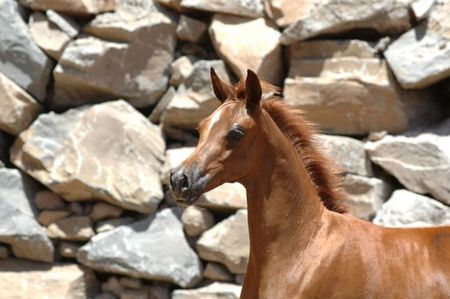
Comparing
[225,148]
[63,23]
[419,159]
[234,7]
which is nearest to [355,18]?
[234,7]

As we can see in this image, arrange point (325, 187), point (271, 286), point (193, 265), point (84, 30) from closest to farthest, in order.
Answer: point (271, 286) < point (325, 187) < point (193, 265) < point (84, 30)

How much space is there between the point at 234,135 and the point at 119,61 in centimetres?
255

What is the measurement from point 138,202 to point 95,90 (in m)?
0.80

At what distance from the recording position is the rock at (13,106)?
16.4ft

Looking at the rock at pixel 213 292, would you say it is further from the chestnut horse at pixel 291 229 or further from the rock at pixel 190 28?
the chestnut horse at pixel 291 229

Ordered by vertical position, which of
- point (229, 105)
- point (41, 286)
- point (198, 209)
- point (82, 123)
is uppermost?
point (229, 105)

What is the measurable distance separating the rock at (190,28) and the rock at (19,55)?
87 cm

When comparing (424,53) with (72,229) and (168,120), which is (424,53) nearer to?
(168,120)

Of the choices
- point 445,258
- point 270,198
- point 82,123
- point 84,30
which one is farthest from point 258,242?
point 84,30

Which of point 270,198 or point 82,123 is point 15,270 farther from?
point 270,198

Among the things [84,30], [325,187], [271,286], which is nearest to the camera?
[271,286]

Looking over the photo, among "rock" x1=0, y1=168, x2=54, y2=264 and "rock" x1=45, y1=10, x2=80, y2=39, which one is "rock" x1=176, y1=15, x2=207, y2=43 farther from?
"rock" x1=0, y1=168, x2=54, y2=264

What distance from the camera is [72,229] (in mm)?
4941

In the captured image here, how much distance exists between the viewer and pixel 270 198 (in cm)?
279
